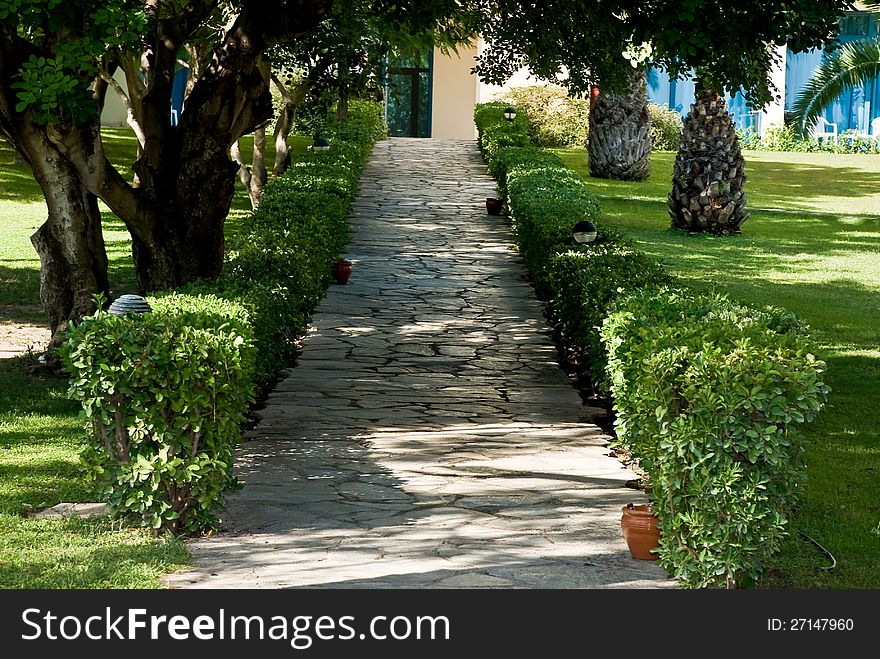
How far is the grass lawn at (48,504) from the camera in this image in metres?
5.25

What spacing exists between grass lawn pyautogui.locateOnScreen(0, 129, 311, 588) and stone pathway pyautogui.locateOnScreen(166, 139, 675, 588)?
0.27m

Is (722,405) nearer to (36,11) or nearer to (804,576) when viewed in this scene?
(804,576)

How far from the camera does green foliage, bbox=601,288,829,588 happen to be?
5082mm

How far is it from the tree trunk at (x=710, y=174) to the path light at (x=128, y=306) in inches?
562

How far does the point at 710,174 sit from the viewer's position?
62.6 feet

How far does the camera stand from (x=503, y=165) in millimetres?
21484

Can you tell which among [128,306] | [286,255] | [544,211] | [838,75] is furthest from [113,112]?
[128,306]

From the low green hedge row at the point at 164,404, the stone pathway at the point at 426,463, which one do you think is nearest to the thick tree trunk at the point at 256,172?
the stone pathway at the point at 426,463

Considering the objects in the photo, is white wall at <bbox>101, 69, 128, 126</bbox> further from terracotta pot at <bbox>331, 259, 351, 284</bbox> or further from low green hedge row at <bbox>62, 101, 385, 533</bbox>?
low green hedge row at <bbox>62, 101, 385, 533</bbox>

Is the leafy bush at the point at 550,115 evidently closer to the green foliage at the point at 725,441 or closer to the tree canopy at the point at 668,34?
the tree canopy at the point at 668,34

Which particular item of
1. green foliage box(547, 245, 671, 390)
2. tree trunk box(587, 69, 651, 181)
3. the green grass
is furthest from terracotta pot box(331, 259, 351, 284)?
tree trunk box(587, 69, 651, 181)

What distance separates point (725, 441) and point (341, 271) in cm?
982

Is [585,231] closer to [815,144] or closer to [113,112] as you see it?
[815,144]
